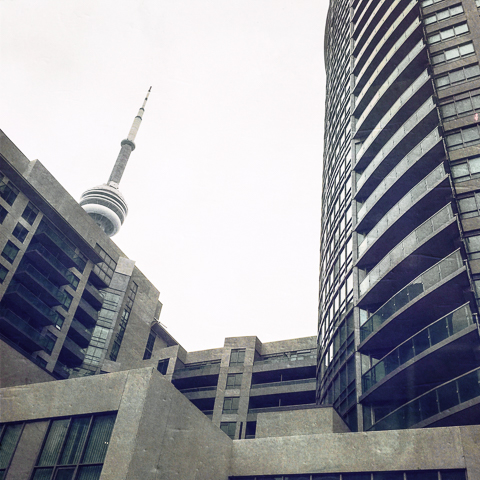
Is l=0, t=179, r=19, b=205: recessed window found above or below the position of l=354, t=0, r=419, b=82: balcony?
below

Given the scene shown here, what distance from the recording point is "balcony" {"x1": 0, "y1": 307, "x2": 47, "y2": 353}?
44422mm

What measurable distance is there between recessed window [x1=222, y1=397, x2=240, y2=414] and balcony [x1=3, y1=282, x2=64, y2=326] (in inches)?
742

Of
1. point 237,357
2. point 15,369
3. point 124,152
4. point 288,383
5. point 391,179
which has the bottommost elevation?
point 15,369

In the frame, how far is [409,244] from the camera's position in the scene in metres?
27.5

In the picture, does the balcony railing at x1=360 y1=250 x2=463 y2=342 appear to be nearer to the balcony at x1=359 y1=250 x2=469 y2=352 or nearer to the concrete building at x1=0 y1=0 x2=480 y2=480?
the balcony at x1=359 y1=250 x2=469 y2=352

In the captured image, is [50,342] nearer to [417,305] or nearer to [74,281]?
[74,281]

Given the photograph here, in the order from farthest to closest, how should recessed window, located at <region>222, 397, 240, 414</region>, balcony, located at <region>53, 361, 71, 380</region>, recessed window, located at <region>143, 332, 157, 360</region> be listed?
recessed window, located at <region>143, 332, 157, 360</region> < recessed window, located at <region>222, 397, 240, 414</region> < balcony, located at <region>53, 361, 71, 380</region>

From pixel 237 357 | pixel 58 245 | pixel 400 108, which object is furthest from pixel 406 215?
pixel 58 245

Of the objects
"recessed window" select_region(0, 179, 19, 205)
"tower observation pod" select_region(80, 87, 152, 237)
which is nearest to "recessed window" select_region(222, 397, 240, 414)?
"recessed window" select_region(0, 179, 19, 205)

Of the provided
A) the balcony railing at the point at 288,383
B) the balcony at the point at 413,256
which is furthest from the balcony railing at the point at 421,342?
the balcony railing at the point at 288,383

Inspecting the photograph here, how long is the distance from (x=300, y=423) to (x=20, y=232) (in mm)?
34421

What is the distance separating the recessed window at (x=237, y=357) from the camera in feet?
184

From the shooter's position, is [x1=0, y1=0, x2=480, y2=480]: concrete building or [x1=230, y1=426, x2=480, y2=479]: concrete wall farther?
[x1=0, y1=0, x2=480, y2=480]: concrete building

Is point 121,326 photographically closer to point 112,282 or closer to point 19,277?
point 112,282
